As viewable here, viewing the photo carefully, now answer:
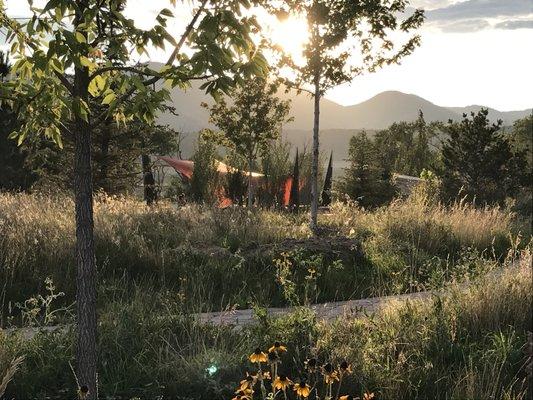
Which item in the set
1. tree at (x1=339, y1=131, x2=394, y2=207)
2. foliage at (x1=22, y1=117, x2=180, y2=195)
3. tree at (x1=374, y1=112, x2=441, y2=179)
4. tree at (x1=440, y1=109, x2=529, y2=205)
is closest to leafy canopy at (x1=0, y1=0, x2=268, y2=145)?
foliage at (x1=22, y1=117, x2=180, y2=195)

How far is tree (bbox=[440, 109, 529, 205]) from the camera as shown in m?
17.0

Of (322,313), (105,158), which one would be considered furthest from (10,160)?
(322,313)

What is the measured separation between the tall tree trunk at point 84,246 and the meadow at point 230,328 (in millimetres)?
710

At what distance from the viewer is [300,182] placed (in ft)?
70.3

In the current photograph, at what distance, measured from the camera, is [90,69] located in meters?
2.54

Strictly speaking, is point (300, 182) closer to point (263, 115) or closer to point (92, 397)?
point (263, 115)

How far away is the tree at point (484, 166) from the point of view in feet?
55.9

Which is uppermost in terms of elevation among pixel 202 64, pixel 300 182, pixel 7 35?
pixel 7 35

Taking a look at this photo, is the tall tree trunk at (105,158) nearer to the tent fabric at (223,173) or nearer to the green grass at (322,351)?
the tent fabric at (223,173)

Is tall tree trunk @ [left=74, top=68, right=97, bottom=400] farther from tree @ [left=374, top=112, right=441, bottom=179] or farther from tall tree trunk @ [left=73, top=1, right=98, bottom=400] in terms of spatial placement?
tree @ [left=374, top=112, right=441, bottom=179]

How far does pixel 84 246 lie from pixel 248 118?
15963mm

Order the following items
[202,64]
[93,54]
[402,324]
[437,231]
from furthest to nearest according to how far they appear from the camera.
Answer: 1. [437,231]
2. [402,324]
3. [93,54]
4. [202,64]

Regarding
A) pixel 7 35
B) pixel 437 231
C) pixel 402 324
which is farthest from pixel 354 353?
pixel 437 231

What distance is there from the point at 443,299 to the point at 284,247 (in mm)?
3442
